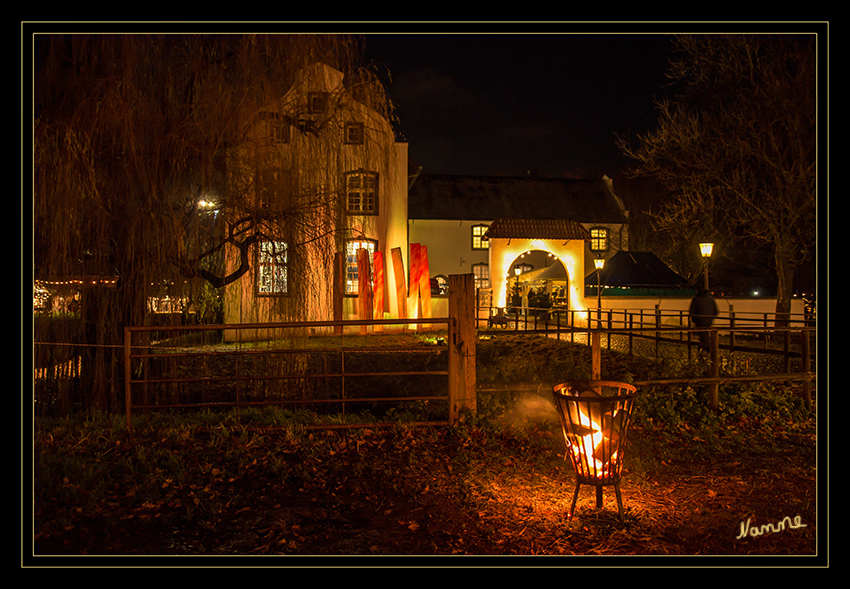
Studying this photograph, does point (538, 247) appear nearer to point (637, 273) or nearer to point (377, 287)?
point (637, 273)

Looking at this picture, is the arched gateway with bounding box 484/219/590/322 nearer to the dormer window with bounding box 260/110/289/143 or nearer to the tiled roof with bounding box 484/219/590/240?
the tiled roof with bounding box 484/219/590/240

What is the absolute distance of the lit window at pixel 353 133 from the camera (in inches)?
307

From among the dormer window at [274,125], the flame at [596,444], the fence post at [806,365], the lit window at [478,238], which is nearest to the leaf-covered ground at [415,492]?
the flame at [596,444]

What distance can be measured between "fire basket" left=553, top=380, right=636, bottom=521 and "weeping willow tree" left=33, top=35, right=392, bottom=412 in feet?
14.8

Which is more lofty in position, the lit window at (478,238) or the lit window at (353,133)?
the lit window at (478,238)

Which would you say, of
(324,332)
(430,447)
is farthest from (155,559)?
(324,332)

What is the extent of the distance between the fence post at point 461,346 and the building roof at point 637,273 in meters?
20.1

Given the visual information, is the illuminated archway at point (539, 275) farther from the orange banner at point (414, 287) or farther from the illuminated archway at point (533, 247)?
the orange banner at point (414, 287)

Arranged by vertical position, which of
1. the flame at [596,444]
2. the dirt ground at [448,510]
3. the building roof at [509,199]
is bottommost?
the dirt ground at [448,510]

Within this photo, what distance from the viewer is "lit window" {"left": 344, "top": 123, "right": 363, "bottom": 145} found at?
25.5 ft

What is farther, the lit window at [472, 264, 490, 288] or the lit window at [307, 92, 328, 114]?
the lit window at [472, 264, 490, 288]

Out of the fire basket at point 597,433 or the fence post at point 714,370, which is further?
the fence post at point 714,370

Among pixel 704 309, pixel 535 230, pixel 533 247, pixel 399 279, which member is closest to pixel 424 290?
pixel 399 279

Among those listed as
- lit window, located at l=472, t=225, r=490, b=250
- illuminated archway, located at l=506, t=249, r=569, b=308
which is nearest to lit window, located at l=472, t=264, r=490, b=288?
lit window, located at l=472, t=225, r=490, b=250
